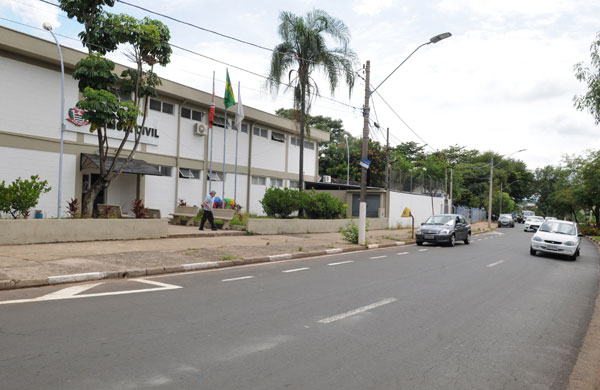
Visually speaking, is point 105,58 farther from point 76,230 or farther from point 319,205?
point 319,205

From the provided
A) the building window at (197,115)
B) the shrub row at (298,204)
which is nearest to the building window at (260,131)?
the building window at (197,115)

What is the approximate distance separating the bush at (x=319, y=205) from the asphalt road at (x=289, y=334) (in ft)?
→ 41.9

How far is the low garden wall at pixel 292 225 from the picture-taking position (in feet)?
60.6

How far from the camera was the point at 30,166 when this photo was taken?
1770 centimetres

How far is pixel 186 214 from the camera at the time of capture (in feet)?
68.1

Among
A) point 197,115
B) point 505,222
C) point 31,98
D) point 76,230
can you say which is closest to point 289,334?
point 76,230

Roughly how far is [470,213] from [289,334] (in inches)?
2267

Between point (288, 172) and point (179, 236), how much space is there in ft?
57.7

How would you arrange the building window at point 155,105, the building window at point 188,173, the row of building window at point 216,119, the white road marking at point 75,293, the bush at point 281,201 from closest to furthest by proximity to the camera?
the white road marking at point 75,293, the bush at point 281,201, the building window at point 155,105, the row of building window at point 216,119, the building window at point 188,173

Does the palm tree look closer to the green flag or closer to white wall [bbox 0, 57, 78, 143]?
the green flag

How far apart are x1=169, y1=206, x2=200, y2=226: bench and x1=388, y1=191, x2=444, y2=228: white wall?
14803 mm

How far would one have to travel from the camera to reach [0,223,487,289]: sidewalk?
8.22 m

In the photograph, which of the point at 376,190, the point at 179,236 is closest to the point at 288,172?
the point at 376,190

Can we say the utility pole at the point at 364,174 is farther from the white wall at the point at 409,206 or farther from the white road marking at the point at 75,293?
the white wall at the point at 409,206
